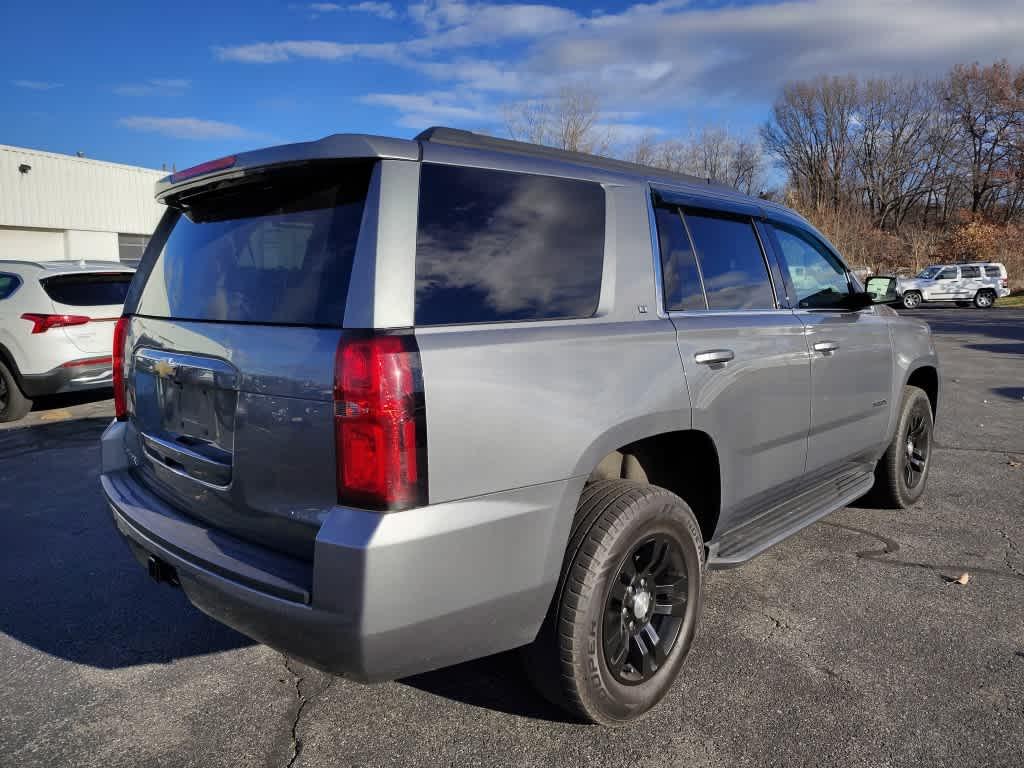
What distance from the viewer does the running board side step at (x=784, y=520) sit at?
304 cm

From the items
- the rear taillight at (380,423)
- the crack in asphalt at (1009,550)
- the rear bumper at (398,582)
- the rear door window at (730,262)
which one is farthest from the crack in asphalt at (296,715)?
the crack in asphalt at (1009,550)

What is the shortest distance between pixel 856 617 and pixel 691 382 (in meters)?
1.47

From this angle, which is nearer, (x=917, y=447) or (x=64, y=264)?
(x=917, y=447)

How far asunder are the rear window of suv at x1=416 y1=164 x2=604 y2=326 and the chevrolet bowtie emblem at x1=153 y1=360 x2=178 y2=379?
1025mm

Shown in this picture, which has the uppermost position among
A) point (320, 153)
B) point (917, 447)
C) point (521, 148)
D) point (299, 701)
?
point (521, 148)

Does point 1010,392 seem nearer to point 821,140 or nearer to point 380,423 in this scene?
point 380,423

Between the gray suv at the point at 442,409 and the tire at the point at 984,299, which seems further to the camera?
the tire at the point at 984,299

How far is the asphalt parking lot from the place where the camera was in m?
2.41

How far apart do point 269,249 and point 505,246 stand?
75cm

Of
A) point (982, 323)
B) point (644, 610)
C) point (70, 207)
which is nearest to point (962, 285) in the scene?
point (982, 323)

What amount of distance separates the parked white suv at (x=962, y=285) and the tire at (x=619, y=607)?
31.3 metres

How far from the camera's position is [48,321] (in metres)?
7.44

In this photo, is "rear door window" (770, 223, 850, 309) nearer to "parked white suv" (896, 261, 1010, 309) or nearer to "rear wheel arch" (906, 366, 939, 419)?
"rear wheel arch" (906, 366, 939, 419)

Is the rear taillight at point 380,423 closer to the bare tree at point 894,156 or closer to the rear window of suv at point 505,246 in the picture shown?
the rear window of suv at point 505,246
